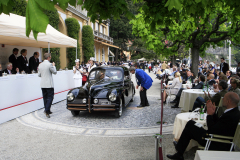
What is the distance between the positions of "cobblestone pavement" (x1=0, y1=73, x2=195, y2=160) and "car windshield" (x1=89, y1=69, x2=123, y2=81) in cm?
134

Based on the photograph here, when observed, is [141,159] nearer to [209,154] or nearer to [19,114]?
[209,154]

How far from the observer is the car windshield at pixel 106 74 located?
26.1 ft

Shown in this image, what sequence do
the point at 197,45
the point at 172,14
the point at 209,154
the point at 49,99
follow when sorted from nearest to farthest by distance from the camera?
the point at 209,154 < the point at 172,14 < the point at 49,99 < the point at 197,45

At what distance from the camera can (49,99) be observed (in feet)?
23.4

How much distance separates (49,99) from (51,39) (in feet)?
12.0

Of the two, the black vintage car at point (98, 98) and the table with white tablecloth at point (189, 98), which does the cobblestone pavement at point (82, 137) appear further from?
the table with white tablecloth at point (189, 98)

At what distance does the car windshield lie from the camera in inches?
313

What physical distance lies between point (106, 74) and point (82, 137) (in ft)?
10.9

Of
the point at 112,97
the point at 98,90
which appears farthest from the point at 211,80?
the point at 98,90

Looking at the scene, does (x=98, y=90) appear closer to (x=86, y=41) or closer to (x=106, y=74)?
(x=106, y=74)

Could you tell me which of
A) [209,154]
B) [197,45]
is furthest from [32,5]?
[197,45]

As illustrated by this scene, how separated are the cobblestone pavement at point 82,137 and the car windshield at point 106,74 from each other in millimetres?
1344

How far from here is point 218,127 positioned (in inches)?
139

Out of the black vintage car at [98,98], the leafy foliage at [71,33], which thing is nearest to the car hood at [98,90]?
the black vintage car at [98,98]
